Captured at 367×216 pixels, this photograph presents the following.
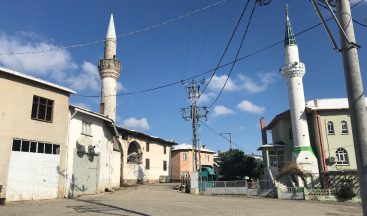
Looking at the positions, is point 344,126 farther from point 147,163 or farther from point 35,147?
point 35,147

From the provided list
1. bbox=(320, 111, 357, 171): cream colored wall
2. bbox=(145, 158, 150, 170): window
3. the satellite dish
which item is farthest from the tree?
the satellite dish

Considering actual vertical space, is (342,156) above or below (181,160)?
below

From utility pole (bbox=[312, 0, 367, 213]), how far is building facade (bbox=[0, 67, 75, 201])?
1712 cm

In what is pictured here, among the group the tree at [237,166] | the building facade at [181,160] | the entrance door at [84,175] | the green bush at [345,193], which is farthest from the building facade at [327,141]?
→ the building facade at [181,160]

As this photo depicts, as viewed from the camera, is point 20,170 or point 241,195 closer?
point 20,170

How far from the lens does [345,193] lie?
93.7ft

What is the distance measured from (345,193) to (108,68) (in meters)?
27.4

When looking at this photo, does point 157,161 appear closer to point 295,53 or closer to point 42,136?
point 295,53

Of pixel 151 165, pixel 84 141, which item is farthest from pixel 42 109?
pixel 151 165

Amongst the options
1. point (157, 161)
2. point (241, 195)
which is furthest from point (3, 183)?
point (157, 161)

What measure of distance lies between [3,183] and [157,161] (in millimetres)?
31281

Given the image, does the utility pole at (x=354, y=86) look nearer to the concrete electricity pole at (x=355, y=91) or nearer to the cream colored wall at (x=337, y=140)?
the concrete electricity pole at (x=355, y=91)

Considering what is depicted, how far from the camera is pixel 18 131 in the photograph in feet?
65.6

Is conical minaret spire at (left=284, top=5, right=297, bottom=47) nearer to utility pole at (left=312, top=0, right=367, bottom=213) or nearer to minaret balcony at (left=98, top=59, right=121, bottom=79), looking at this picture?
minaret balcony at (left=98, top=59, right=121, bottom=79)
